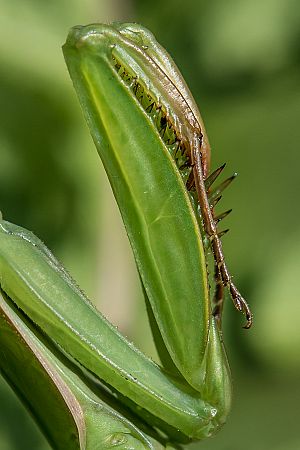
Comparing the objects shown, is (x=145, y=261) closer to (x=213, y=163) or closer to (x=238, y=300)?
(x=238, y=300)

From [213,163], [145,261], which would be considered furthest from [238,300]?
[213,163]

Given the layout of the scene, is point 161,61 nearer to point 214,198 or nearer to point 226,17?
point 214,198

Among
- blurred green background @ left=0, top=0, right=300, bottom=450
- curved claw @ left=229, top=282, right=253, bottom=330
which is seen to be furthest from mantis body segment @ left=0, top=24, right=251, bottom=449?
blurred green background @ left=0, top=0, right=300, bottom=450

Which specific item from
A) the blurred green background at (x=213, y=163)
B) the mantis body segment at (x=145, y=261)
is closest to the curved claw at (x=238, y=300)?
the mantis body segment at (x=145, y=261)

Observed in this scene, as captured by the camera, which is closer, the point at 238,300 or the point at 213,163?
the point at 238,300

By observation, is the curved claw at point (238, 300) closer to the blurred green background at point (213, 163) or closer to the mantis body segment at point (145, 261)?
the mantis body segment at point (145, 261)

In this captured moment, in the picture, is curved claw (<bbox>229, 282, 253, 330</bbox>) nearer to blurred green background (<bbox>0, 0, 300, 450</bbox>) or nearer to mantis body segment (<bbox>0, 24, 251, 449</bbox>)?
mantis body segment (<bbox>0, 24, 251, 449</bbox>)
